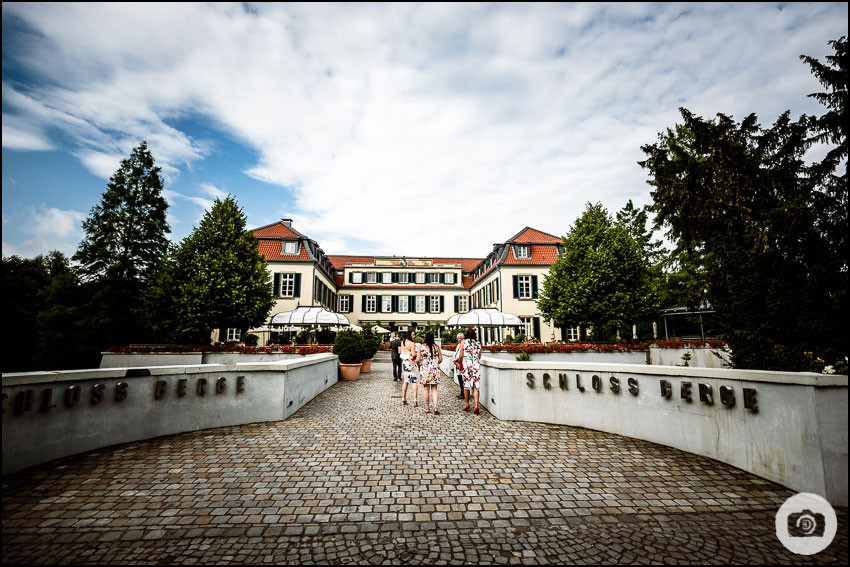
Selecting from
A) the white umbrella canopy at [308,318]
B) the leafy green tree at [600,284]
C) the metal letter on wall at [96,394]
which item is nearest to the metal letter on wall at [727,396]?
the metal letter on wall at [96,394]

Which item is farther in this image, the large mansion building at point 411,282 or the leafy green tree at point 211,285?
the large mansion building at point 411,282

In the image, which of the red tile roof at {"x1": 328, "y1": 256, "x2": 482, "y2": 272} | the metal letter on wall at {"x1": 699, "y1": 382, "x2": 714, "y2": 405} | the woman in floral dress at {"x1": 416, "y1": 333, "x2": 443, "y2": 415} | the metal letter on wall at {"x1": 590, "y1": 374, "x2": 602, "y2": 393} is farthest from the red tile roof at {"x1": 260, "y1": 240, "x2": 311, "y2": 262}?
the metal letter on wall at {"x1": 699, "y1": 382, "x2": 714, "y2": 405}

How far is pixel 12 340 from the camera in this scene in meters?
25.6

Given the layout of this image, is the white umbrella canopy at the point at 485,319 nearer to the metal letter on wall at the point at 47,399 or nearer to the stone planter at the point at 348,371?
the stone planter at the point at 348,371

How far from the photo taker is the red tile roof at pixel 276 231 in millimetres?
30531

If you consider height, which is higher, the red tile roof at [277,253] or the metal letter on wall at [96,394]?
the red tile roof at [277,253]

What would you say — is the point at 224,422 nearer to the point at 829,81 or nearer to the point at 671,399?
the point at 671,399

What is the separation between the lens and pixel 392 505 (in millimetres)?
3398

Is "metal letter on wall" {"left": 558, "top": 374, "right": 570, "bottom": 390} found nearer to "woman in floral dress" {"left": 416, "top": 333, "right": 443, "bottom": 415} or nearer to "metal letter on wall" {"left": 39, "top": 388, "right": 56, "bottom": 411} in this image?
"woman in floral dress" {"left": 416, "top": 333, "right": 443, "bottom": 415}

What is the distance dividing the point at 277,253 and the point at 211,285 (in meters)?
12.0

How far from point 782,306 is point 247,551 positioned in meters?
6.60

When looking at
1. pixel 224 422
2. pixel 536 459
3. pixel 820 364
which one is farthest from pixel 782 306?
pixel 224 422

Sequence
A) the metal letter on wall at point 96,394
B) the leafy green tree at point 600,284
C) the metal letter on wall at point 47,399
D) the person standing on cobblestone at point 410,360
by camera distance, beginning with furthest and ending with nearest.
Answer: the leafy green tree at point 600,284 → the person standing on cobblestone at point 410,360 → the metal letter on wall at point 96,394 → the metal letter on wall at point 47,399

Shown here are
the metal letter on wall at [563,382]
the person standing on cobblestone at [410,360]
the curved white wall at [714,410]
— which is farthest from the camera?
the person standing on cobblestone at [410,360]
